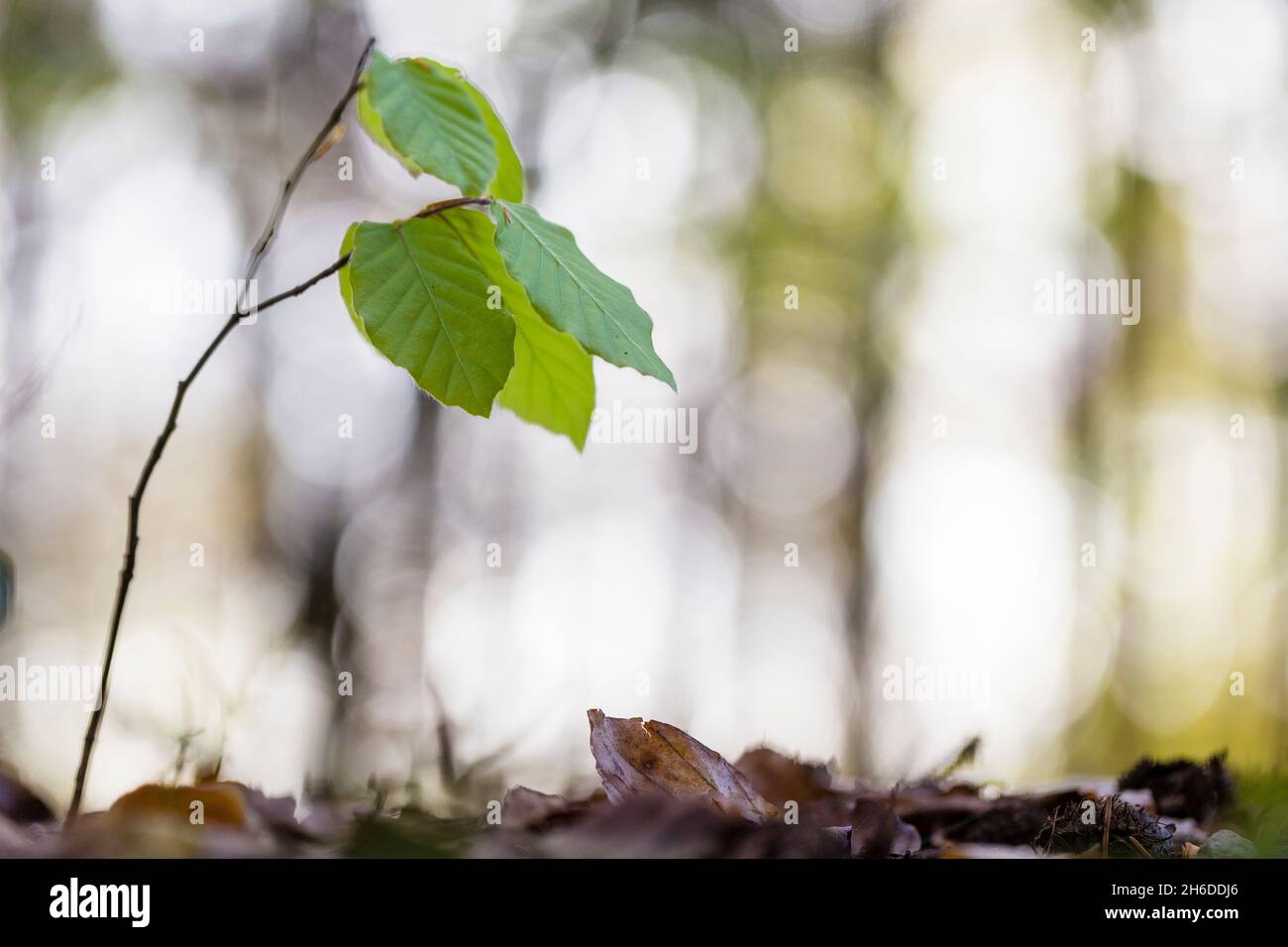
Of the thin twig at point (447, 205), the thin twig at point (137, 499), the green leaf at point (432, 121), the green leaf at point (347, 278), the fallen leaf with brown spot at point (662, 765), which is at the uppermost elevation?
the green leaf at point (432, 121)

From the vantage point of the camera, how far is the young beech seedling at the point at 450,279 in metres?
0.60

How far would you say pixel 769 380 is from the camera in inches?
251

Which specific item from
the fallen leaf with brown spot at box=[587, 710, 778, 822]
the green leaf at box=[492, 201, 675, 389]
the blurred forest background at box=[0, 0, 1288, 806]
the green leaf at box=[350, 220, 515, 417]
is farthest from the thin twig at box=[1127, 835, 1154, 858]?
the blurred forest background at box=[0, 0, 1288, 806]

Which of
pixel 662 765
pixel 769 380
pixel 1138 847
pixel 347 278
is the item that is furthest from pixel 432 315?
pixel 769 380

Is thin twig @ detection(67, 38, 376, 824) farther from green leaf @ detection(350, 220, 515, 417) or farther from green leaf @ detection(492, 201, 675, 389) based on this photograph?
green leaf @ detection(492, 201, 675, 389)

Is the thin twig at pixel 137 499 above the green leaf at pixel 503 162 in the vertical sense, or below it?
below

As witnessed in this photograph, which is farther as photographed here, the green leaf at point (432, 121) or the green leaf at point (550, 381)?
the green leaf at point (550, 381)

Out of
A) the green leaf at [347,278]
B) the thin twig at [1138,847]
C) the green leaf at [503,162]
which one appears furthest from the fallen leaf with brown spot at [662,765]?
the green leaf at [503,162]

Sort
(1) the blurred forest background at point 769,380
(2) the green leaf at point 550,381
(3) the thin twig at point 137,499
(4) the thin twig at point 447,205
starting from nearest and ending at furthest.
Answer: (3) the thin twig at point 137,499
(4) the thin twig at point 447,205
(2) the green leaf at point 550,381
(1) the blurred forest background at point 769,380

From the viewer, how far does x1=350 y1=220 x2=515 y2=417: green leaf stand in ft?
2.09

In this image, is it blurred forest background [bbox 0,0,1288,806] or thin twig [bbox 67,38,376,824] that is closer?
thin twig [bbox 67,38,376,824]

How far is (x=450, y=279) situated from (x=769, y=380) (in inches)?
231

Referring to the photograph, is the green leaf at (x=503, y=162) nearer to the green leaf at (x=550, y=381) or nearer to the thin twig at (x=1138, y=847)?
the green leaf at (x=550, y=381)

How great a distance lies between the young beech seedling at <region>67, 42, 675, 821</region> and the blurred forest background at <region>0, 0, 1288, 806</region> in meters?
3.93
